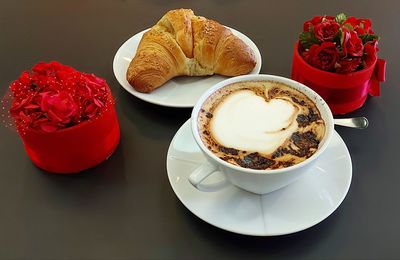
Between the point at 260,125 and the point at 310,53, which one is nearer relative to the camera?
the point at 260,125

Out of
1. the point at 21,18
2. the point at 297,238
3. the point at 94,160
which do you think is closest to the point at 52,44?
the point at 21,18

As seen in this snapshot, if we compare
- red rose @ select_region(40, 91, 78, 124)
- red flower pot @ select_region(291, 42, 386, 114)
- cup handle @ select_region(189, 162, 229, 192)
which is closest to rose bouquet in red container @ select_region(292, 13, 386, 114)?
red flower pot @ select_region(291, 42, 386, 114)

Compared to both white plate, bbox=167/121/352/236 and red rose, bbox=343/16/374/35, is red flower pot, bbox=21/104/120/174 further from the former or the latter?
red rose, bbox=343/16/374/35

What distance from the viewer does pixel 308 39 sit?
2.77 feet

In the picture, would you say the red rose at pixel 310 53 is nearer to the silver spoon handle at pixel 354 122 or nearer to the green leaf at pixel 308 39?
the green leaf at pixel 308 39

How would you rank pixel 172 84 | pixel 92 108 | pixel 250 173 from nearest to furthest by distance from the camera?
pixel 250 173 < pixel 92 108 < pixel 172 84

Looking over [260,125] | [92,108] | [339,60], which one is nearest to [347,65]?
[339,60]

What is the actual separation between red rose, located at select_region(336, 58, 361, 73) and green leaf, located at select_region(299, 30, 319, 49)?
59 millimetres

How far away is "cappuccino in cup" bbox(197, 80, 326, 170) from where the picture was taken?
0.69m

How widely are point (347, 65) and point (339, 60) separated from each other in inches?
0.6

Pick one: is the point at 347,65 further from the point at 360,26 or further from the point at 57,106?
the point at 57,106

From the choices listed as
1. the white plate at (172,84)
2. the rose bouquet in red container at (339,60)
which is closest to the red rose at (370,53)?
the rose bouquet in red container at (339,60)

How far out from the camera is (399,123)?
0.86 meters

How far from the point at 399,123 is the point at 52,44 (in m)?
0.75
